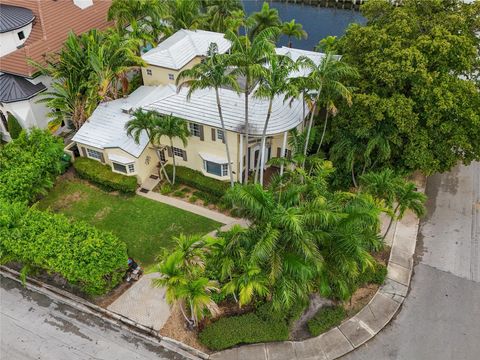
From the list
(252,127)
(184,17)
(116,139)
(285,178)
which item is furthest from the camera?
(184,17)

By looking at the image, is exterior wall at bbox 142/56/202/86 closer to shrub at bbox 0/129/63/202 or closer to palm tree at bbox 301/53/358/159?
shrub at bbox 0/129/63/202

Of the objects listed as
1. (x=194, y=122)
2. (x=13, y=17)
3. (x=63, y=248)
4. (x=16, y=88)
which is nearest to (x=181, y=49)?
(x=194, y=122)

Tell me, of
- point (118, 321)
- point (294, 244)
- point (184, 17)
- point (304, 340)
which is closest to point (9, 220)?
point (118, 321)

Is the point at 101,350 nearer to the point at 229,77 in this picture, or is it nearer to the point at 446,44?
the point at 229,77

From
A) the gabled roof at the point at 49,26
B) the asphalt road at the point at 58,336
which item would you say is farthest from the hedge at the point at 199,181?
the gabled roof at the point at 49,26

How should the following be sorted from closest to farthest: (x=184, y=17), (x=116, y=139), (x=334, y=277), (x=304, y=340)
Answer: (x=334, y=277), (x=304, y=340), (x=116, y=139), (x=184, y=17)

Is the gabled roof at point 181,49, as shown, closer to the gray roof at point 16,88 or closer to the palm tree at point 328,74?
the gray roof at point 16,88

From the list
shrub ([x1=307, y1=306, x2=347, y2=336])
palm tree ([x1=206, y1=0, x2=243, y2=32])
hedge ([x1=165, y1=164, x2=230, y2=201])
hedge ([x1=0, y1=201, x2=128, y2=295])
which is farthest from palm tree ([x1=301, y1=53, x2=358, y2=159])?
palm tree ([x1=206, y1=0, x2=243, y2=32])
